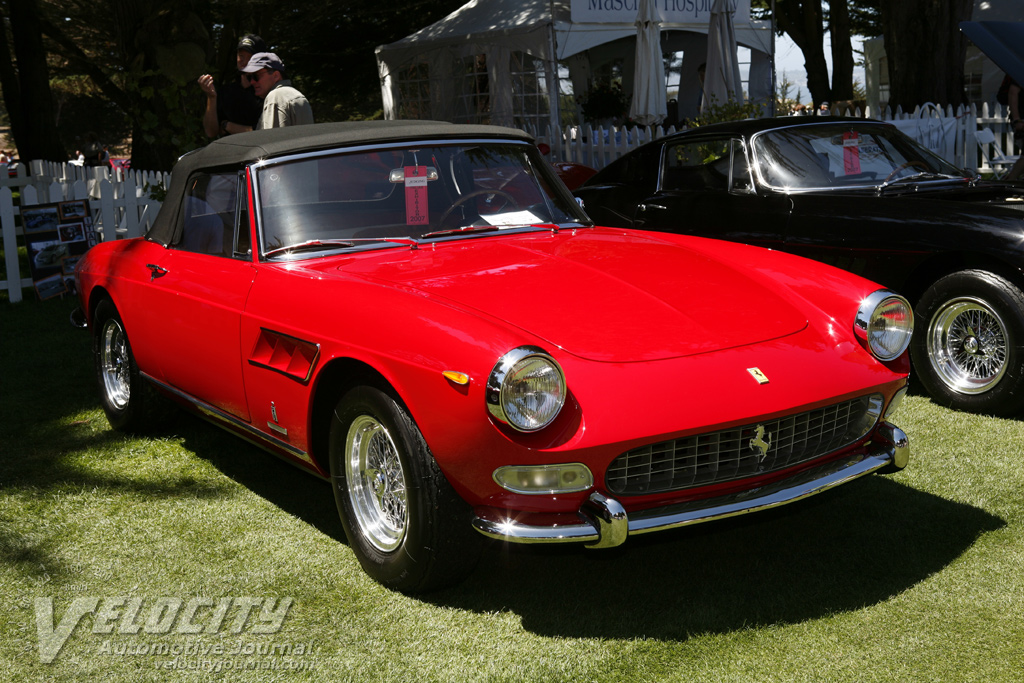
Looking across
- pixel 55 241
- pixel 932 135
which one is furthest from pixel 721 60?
pixel 55 241

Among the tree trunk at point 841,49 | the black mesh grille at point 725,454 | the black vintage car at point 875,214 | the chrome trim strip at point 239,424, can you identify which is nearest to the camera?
the black mesh grille at point 725,454

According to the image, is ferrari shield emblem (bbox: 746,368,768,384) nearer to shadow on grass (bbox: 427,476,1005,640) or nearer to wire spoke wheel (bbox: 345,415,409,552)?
shadow on grass (bbox: 427,476,1005,640)

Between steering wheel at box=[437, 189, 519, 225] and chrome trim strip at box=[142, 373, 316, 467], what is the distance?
1.12 metres

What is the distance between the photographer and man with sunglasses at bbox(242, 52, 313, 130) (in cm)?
697

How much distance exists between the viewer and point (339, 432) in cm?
340

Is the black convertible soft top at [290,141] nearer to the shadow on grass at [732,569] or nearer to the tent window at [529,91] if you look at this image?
the shadow on grass at [732,569]

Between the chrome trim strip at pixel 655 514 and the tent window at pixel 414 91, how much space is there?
52.1 feet

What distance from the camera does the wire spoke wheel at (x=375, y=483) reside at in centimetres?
330

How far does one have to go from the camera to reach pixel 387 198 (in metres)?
4.16

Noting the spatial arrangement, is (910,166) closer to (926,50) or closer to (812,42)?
(926,50)


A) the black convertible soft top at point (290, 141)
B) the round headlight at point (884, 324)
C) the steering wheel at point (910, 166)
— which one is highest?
the black convertible soft top at point (290, 141)

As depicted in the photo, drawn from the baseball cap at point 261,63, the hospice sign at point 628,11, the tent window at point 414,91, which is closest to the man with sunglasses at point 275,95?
the baseball cap at point 261,63

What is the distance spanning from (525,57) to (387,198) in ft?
42.3

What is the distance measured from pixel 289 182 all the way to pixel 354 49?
1001 inches
